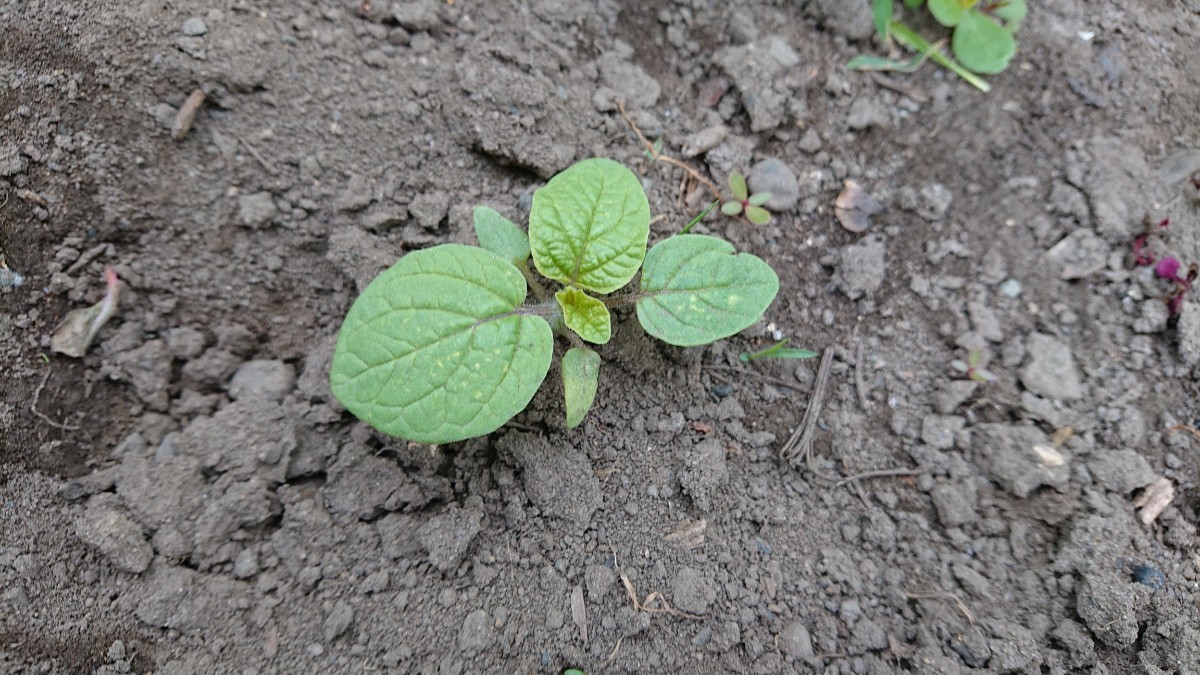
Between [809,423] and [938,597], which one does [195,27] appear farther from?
[938,597]

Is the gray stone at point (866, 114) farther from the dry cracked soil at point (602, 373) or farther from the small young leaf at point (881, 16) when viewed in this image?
the small young leaf at point (881, 16)

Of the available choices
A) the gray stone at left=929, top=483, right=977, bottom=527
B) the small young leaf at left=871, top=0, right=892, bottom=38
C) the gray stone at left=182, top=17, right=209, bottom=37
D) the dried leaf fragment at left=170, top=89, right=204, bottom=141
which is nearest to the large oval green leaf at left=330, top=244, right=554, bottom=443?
the dried leaf fragment at left=170, top=89, right=204, bottom=141

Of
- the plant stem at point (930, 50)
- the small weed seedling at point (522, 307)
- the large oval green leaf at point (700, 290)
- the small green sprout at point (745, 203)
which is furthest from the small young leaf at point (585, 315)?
the plant stem at point (930, 50)

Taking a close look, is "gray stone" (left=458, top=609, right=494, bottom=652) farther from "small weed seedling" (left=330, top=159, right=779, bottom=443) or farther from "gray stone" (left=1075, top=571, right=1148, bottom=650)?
"gray stone" (left=1075, top=571, right=1148, bottom=650)

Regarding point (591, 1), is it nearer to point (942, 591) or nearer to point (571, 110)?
point (571, 110)

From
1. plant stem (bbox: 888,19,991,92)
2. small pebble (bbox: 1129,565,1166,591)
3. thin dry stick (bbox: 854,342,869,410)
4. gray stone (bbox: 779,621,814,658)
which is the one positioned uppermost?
plant stem (bbox: 888,19,991,92)

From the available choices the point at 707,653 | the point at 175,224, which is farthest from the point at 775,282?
the point at 175,224
